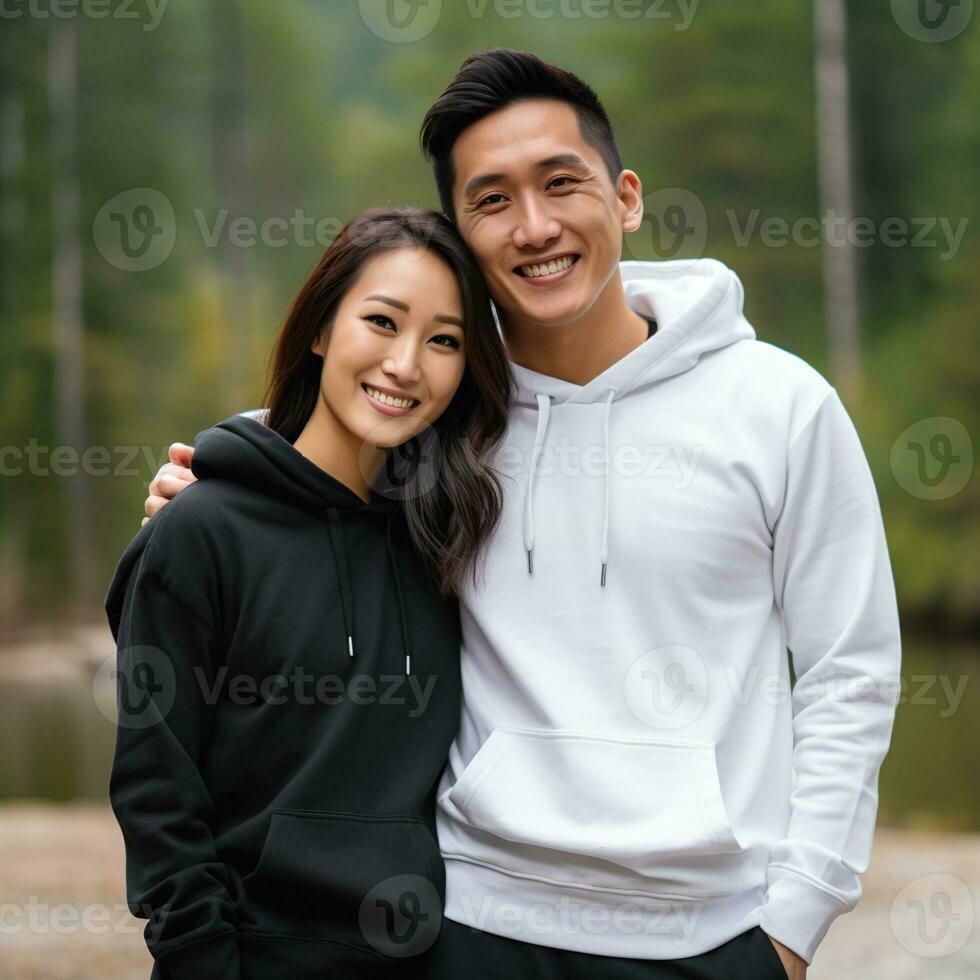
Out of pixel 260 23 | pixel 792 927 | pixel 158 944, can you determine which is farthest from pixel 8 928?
pixel 260 23

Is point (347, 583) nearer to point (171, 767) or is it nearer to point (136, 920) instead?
point (171, 767)

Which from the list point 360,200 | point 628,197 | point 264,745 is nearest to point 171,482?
point 264,745

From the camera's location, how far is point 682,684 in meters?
1.83

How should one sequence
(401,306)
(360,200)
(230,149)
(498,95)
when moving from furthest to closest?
(230,149) < (360,200) < (498,95) < (401,306)

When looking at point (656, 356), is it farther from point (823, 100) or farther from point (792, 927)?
point (823, 100)

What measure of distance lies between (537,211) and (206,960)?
1194 mm

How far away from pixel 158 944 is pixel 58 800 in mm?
6580

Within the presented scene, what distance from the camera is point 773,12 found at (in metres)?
12.7

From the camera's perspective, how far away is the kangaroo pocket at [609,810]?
1.75 metres

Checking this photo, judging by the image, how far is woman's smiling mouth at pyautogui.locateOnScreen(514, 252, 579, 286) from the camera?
201 centimetres

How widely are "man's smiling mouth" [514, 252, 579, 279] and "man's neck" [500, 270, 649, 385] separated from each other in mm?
89

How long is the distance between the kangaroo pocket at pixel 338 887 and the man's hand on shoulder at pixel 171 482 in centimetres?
52

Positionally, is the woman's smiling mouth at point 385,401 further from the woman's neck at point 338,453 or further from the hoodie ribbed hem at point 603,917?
the hoodie ribbed hem at point 603,917

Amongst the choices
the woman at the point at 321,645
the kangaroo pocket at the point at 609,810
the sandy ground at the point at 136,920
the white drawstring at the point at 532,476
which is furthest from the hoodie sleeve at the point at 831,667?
the sandy ground at the point at 136,920
